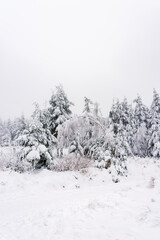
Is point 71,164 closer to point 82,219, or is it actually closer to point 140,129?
point 82,219

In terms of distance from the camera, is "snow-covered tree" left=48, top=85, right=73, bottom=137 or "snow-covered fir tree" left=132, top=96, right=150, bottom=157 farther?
"snow-covered fir tree" left=132, top=96, right=150, bottom=157

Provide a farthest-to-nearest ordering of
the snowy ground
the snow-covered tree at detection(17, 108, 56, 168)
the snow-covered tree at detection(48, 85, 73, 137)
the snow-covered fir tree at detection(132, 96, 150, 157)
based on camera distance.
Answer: the snow-covered fir tree at detection(132, 96, 150, 157)
the snow-covered tree at detection(48, 85, 73, 137)
the snow-covered tree at detection(17, 108, 56, 168)
the snowy ground

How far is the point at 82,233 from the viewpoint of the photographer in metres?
4.34

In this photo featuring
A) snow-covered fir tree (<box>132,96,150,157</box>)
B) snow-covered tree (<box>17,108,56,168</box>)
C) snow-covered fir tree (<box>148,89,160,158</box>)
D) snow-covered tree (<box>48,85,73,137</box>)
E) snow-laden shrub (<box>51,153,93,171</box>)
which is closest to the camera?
snow-covered tree (<box>17,108,56,168</box>)

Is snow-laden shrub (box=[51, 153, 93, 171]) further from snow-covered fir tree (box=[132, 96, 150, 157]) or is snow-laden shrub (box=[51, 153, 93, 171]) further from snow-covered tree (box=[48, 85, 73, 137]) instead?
snow-covered fir tree (box=[132, 96, 150, 157])

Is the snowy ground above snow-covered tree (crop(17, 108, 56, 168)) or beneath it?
beneath

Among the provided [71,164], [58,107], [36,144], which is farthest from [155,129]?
[36,144]

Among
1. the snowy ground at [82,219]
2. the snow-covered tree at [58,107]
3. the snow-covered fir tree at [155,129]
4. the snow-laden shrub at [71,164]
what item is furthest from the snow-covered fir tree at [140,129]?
the snowy ground at [82,219]

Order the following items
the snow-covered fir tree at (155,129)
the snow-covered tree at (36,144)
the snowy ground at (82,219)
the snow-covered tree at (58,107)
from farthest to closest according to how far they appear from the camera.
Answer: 1. the snow-covered fir tree at (155,129)
2. the snow-covered tree at (58,107)
3. the snow-covered tree at (36,144)
4. the snowy ground at (82,219)

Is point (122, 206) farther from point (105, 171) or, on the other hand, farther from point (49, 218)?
point (105, 171)

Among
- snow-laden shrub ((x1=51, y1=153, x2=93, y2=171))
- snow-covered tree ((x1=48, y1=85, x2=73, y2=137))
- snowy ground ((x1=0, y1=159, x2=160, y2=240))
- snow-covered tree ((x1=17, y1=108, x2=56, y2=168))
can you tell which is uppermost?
snow-covered tree ((x1=48, y1=85, x2=73, y2=137))

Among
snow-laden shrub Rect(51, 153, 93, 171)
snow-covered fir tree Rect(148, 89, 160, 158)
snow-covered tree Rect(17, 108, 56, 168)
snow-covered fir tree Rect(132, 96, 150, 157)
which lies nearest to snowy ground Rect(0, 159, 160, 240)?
snow-covered tree Rect(17, 108, 56, 168)

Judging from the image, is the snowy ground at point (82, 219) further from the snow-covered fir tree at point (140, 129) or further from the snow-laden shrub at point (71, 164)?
the snow-covered fir tree at point (140, 129)

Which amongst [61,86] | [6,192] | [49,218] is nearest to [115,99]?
[61,86]
